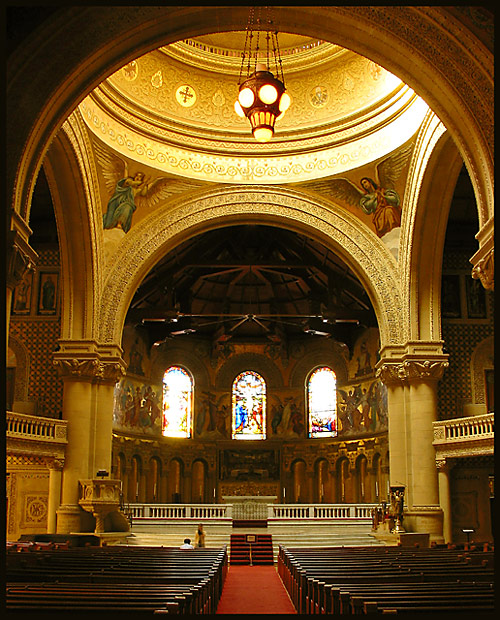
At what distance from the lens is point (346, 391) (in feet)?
110

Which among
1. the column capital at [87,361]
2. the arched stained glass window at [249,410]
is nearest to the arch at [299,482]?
the arched stained glass window at [249,410]

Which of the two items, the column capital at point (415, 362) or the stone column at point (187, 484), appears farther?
the stone column at point (187, 484)

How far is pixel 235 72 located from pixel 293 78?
1840 mm

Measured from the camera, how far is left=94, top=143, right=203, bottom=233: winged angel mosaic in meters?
21.0

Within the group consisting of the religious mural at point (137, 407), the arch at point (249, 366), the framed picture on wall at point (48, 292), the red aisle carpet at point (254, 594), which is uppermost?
the framed picture on wall at point (48, 292)

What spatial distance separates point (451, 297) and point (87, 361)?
12.2m

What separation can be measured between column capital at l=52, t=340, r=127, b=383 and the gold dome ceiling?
5734 mm

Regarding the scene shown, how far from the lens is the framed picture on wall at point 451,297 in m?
24.4

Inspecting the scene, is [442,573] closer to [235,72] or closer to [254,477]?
[235,72]

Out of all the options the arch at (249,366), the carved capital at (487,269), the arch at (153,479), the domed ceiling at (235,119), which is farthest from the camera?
the arch at (249,366)

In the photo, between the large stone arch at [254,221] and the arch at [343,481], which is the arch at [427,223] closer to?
the large stone arch at [254,221]

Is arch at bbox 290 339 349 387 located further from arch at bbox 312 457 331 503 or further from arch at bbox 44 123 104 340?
arch at bbox 44 123 104 340

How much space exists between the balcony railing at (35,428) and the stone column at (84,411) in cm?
34

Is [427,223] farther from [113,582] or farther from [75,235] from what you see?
[113,582]
